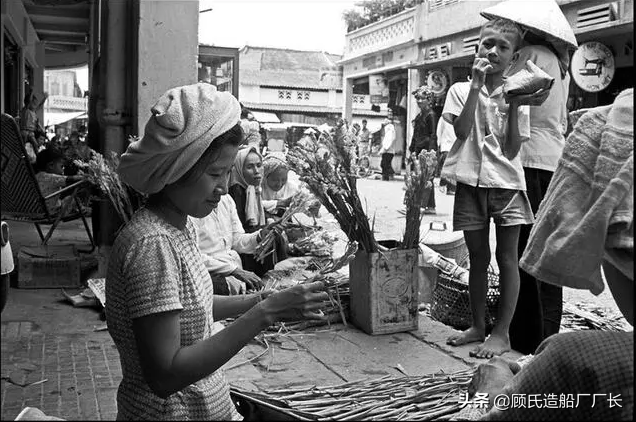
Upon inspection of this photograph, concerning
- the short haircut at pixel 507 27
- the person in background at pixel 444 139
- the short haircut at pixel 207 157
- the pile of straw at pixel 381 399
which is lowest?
the pile of straw at pixel 381 399

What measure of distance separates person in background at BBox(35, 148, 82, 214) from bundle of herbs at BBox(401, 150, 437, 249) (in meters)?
3.11

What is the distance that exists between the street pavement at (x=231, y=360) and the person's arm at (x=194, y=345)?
4.19 feet

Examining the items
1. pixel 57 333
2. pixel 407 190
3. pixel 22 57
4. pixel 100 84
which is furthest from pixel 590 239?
pixel 22 57

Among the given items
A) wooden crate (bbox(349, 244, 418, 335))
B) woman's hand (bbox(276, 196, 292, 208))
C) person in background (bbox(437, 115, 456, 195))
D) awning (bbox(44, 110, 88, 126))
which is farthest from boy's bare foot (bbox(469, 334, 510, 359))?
awning (bbox(44, 110, 88, 126))

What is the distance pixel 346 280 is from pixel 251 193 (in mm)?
1160

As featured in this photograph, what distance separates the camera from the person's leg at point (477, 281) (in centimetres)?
380

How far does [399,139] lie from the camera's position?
22.6 meters

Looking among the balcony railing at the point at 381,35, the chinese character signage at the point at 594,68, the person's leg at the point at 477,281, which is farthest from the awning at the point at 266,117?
the person's leg at the point at 477,281

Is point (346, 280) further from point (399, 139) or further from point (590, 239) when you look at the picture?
point (399, 139)

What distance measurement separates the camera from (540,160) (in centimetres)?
390

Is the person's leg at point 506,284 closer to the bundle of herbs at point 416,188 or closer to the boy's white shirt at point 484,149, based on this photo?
the boy's white shirt at point 484,149

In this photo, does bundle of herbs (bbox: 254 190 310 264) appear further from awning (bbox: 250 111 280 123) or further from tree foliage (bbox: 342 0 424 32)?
awning (bbox: 250 111 280 123)

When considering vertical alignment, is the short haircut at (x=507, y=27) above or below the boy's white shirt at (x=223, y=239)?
above

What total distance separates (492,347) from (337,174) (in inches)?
48.3
